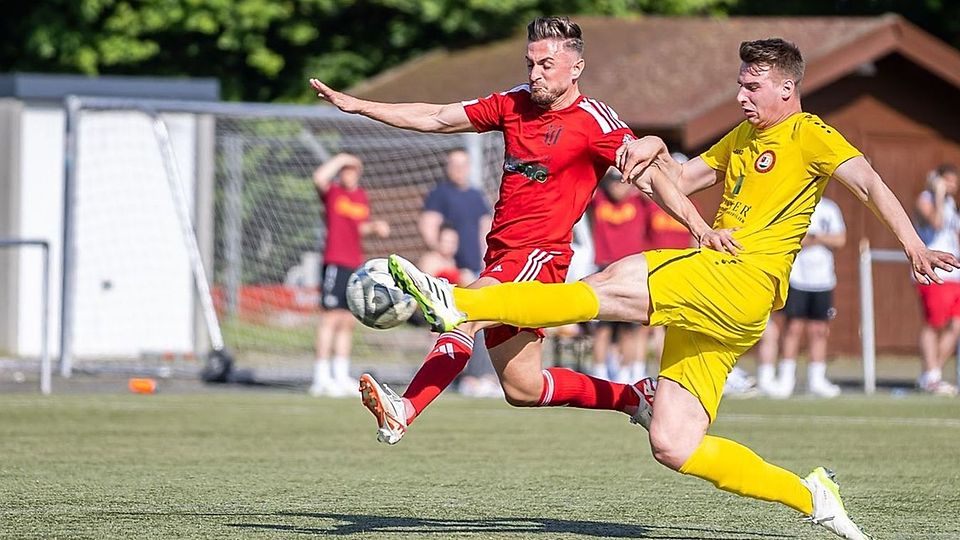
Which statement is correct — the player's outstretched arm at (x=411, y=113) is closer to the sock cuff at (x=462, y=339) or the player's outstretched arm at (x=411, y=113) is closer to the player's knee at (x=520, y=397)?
the sock cuff at (x=462, y=339)

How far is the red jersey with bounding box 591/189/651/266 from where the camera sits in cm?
1622

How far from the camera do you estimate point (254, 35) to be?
28.2 metres

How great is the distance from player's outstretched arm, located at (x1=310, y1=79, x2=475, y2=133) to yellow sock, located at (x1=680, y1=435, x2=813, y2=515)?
5.92 ft

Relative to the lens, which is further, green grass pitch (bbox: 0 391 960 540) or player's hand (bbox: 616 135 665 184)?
green grass pitch (bbox: 0 391 960 540)

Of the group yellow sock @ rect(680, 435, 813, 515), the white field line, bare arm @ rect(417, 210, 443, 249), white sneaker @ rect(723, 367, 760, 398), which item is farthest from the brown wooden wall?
yellow sock @ rect(680, 435, 813, 515)

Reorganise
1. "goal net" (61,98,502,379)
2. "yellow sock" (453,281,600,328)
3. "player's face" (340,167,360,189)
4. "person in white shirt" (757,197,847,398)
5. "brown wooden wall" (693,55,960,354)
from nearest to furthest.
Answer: "yellow sock" (453,281,600,328), "player's face" (340,167,360,189), "person in white shirt" (757,197,847,398), "goal net" (61,98,502,379), "brown wooden wall" (693,55,960,354)

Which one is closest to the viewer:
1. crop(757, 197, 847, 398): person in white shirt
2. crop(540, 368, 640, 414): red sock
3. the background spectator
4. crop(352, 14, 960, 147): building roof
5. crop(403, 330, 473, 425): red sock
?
crop(403, 330, 473, 425): red sock

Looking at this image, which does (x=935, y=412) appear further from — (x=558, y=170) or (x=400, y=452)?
(x=558, y=170)

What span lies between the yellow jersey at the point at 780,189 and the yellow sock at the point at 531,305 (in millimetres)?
690

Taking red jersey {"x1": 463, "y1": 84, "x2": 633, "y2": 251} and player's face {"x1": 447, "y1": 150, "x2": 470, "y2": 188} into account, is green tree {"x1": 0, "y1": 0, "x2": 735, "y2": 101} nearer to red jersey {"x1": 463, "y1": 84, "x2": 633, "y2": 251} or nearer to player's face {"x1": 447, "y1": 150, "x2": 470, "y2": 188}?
player's face {"x1": 447, "y1": 150, "x2": 470, "y2": 188}

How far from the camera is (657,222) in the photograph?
16.4 metres

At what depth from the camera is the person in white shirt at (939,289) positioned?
16.3 meters

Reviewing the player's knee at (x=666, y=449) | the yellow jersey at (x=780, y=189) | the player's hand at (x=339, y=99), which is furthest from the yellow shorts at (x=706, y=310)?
the player's hand at (x=339, y=99)

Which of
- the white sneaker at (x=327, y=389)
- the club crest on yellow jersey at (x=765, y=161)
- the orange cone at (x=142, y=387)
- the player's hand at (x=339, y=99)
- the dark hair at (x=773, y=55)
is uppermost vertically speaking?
the dark hair at (x=773, y=55)
